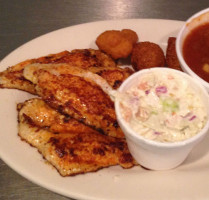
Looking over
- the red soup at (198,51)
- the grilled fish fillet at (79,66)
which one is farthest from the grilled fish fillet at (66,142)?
the red soup at (198,51)

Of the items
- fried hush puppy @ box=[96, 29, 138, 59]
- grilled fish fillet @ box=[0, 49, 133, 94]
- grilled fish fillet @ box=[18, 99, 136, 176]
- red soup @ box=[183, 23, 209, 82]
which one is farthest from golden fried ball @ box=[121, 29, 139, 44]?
grilled fish fillet @ box=[18, 99, 136, 176]

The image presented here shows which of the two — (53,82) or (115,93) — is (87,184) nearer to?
(115,93)

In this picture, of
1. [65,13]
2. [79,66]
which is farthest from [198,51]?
[65,13]

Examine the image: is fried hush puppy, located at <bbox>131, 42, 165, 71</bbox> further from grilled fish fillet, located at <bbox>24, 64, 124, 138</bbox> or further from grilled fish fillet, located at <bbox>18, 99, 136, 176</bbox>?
grilled fish fillet, located at <bbox>18, 99, 136, 176</bbox>

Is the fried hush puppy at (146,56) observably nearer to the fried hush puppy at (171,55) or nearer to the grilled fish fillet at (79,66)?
the fried hush puppy at (171,55)

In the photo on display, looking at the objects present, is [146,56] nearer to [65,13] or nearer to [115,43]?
[115,43]

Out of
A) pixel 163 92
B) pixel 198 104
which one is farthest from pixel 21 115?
pixel 198 104
